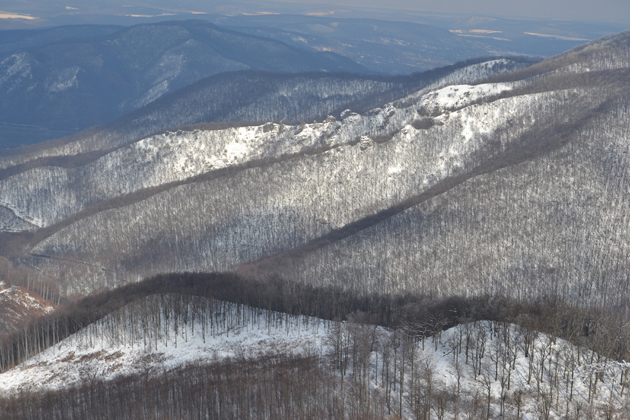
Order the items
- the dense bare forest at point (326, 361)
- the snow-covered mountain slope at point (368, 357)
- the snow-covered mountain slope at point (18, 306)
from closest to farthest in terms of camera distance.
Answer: the snow-covered mountain slope at point (368, 357) → the dense bare forest at point (326, 361) → the snow-covered mountain slope at point (18, 306)

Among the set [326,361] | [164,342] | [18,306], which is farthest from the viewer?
[18,306]

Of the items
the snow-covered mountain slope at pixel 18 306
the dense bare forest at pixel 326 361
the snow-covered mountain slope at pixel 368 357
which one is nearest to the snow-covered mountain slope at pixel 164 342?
the snow-covered mountain slope at pixel 368 357

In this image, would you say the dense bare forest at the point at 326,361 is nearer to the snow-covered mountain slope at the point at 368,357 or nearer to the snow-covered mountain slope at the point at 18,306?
the snow-covered mountain slope at the point at 368,357

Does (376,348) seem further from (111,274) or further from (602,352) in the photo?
(111,274)

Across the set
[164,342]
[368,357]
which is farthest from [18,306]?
[368,357]

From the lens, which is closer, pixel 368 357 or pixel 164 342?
pixel 368 357

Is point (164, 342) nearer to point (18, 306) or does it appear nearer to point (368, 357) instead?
point (368, 357)
